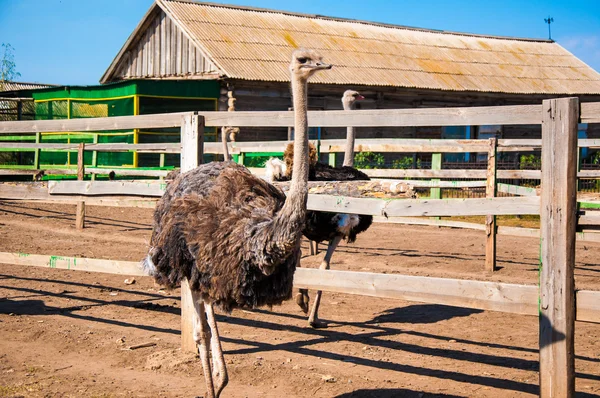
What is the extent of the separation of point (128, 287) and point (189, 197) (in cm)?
331

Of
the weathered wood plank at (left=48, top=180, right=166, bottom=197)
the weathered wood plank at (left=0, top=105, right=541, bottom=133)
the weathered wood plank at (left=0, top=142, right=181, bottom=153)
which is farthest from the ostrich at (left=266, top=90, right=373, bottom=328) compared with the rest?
the weathered wood plank at (left=0, top=142, right=181, bottom=153)

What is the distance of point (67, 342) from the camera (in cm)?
533

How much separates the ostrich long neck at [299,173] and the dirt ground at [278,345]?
49.4 inches

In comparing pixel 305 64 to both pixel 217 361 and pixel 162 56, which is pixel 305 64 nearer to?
pixel 217 361

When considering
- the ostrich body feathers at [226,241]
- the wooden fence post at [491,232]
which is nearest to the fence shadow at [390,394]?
the ostrich body feathers at [226,241]

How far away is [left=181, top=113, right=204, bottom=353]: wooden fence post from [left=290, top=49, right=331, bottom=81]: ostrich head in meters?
1.26

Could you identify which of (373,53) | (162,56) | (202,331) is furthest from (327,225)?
(373,53)

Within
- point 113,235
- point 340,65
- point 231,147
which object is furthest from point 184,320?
point 340,65

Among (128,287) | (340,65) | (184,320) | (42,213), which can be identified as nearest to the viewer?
(184,320)

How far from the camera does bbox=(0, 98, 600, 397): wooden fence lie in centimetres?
366

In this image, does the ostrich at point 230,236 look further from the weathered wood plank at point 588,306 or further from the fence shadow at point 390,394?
the weathered wood plank at point 588,306

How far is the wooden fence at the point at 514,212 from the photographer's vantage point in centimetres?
366

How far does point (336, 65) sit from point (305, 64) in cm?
1642

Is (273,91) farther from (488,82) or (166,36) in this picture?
(488,82)
